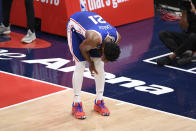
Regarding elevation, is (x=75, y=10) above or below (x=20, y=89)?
above

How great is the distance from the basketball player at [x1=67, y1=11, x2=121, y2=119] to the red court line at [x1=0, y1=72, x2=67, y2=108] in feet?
3.11

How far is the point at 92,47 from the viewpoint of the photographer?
5.85m

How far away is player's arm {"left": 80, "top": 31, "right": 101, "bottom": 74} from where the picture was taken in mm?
5812

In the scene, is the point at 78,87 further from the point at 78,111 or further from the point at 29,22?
the point at 29,22

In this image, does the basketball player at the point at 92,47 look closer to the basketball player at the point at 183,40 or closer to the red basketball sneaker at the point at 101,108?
the red basketball sneaker at the point at 101,108

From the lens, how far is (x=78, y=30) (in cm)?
613

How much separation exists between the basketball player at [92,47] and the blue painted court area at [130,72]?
88 centimetres

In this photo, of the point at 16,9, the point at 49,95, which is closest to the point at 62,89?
the point at 49,95

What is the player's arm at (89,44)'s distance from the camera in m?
5.81

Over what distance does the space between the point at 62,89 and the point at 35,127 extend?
1.41 meters

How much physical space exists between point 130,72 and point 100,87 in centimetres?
187

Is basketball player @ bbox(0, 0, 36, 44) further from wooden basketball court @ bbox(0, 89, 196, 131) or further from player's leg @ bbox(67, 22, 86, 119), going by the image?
player's leg @ bbox(67, 22, 86, 119)

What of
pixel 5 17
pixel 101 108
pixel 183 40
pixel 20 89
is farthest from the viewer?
pixel 5 17

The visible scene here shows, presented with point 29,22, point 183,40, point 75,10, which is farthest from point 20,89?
point 183,40
